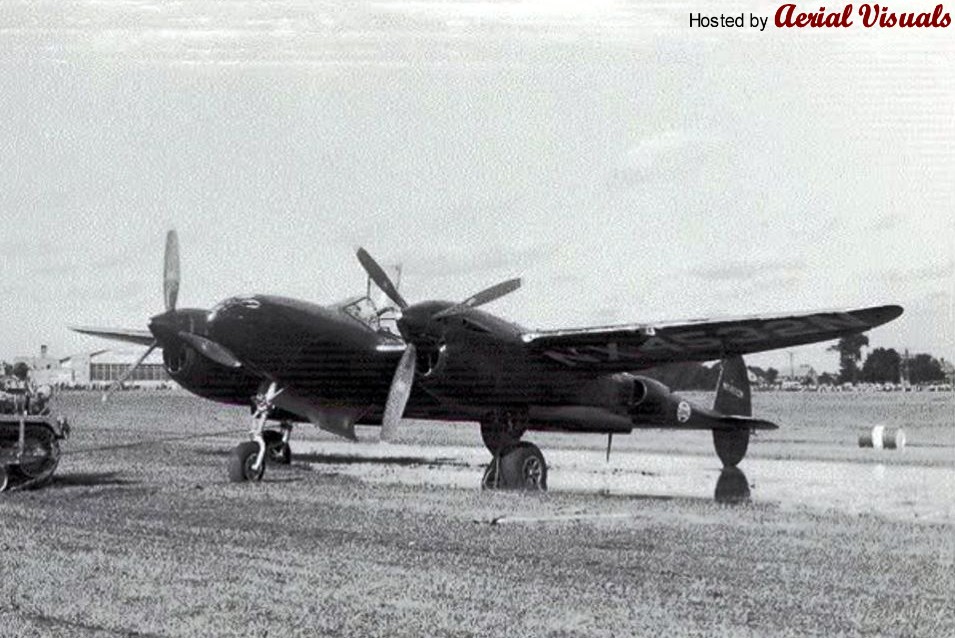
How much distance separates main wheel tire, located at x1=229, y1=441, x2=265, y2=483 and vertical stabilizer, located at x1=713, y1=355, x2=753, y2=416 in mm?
9048

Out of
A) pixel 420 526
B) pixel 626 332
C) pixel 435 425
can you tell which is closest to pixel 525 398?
pixel 626 332

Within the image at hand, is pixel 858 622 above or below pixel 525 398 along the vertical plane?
below

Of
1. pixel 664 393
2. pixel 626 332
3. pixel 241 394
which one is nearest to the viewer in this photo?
pixel 626 332

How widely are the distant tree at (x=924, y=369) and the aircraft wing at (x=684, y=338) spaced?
0.93 metres

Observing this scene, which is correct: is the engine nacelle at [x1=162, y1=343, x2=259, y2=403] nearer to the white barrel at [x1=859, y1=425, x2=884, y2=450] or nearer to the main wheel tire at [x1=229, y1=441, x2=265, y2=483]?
the main wheel tire at [x1=229, y1=441, x2=265, y2=483]

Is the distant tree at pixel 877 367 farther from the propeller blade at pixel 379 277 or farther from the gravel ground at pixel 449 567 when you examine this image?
the propeller blade at pixel 379 277

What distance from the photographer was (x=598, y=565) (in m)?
8.61

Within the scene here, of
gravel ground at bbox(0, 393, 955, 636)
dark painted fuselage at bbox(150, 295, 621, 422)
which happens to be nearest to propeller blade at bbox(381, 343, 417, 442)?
dark painted fuselage at bbox(150, 295, 621, 422)

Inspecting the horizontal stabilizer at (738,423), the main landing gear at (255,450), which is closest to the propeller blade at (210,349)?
the main landing gear at (255,450)

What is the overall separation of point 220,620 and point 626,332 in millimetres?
8870

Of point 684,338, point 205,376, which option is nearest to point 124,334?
point 205,376

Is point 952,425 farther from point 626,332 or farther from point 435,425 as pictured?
point 626,332

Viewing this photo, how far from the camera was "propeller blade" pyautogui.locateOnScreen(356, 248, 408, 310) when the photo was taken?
15602 millimetres

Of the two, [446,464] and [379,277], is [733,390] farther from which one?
[379,277]
